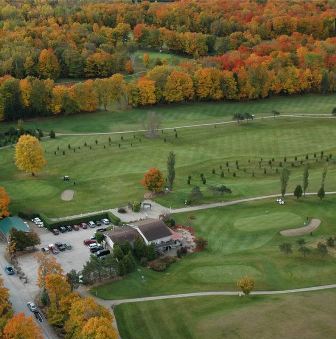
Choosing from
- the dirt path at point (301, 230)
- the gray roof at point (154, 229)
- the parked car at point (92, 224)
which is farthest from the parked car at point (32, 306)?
the dirt path at point (301, 230)

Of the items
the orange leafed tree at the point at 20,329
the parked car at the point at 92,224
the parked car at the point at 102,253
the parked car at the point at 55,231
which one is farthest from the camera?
the parked car at the point at 92,224

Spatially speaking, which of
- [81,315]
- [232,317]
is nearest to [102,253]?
[81,315]

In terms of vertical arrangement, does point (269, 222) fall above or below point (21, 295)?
above

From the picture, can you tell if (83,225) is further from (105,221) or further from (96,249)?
(96,249)

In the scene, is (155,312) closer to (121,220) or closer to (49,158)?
(121,220)

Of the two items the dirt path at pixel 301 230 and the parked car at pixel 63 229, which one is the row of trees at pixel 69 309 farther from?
the dirt path at pixel 301 230

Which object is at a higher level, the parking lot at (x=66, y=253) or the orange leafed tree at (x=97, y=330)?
the orange leafed tree at (x=97, y=330)

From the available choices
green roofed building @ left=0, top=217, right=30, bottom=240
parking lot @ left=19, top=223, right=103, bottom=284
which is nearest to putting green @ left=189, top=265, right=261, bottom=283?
parking lot @ left=19, top=223, right=103, bottom=284
